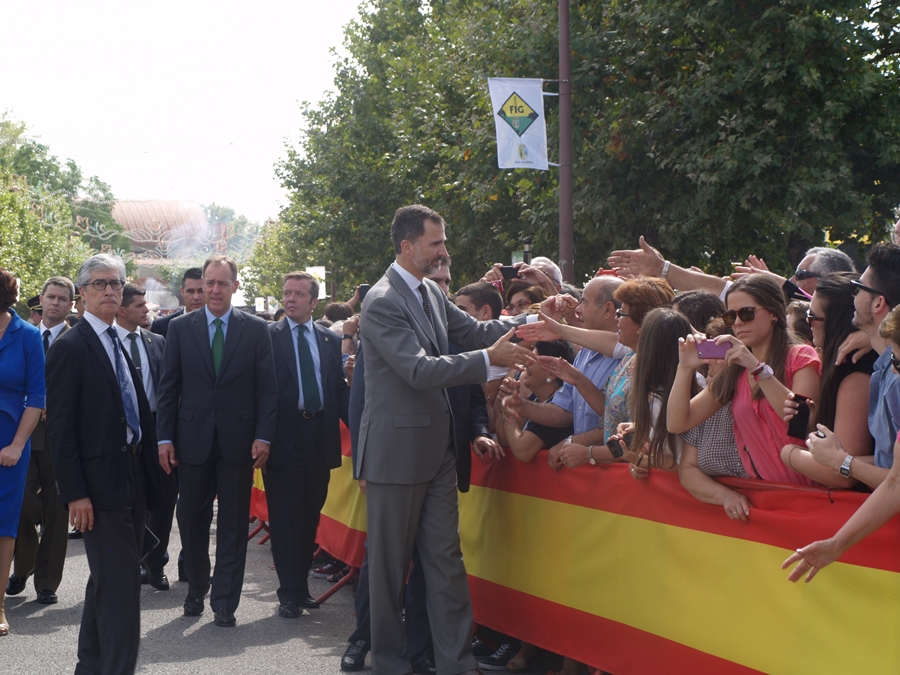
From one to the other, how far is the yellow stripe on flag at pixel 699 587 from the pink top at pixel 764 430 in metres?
0.32

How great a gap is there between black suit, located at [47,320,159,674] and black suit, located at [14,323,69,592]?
2.49 metres

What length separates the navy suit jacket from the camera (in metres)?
7.61

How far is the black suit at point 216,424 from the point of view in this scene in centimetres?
712

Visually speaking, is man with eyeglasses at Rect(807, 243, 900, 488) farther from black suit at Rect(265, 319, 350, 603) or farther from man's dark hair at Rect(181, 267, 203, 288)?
man's dark hair at Rect(181, 267, 203, 288)

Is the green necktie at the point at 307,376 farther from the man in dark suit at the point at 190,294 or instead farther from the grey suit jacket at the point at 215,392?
the man in dark suit at the point at 190,294

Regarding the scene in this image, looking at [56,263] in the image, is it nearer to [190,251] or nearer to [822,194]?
[822,194]

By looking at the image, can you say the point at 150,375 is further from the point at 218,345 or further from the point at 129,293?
the point at 218,345

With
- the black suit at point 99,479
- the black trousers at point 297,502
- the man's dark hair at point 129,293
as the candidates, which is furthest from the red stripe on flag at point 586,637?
the man's dark hair at point 129,293

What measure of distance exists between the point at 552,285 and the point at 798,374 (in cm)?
303

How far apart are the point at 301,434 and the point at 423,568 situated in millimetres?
2306

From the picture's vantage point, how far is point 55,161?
3757 inches

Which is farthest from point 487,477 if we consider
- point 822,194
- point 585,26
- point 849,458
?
point 585,26

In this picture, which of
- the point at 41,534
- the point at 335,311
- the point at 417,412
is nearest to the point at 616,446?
the point at 417,412

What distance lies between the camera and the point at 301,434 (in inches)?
302
